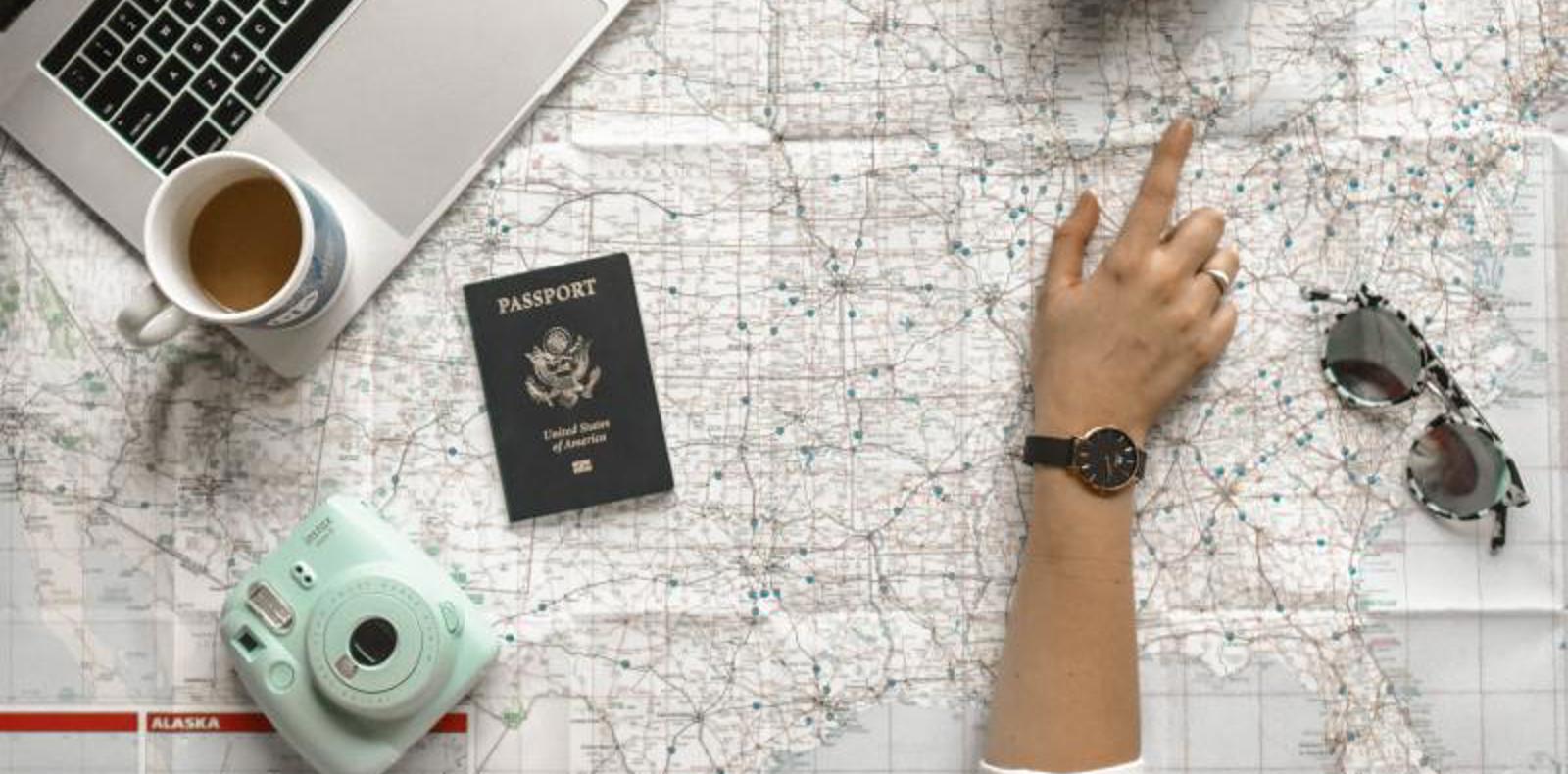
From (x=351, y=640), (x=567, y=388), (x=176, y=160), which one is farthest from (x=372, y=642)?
(x=176, y=160)

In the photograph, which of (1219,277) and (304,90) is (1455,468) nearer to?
(1219,277)

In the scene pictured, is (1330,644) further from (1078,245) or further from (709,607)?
(709,607)

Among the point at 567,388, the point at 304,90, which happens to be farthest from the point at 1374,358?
the point at 304,90

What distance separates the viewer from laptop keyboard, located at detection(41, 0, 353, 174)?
0.86 metres

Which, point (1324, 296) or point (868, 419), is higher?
point (1324, 296)

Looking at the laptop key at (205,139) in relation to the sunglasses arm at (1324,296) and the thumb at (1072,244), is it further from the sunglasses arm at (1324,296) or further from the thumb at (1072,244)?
the sunglasses arm at (1324,296)

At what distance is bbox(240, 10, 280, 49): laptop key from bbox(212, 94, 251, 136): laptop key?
0.04 meters

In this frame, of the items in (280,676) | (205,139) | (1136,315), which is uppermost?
(205,139)

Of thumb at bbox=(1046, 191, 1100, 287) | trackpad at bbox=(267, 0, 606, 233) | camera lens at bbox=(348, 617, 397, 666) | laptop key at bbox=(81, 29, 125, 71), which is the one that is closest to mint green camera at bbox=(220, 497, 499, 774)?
camera lens at bbox=(348, 617, 397, 666)

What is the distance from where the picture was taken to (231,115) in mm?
865

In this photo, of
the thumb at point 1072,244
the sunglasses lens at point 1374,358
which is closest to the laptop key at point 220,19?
the thumb at point 1072,244

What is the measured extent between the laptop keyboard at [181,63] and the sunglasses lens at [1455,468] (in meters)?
0.86

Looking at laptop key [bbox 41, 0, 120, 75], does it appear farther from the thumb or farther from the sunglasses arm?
the sunglasses arm

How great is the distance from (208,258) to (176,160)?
86mm
